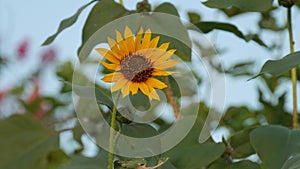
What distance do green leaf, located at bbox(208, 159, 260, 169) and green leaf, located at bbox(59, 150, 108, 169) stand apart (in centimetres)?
10

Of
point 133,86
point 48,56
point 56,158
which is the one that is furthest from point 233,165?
point 48,56

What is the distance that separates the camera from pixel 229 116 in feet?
2.89

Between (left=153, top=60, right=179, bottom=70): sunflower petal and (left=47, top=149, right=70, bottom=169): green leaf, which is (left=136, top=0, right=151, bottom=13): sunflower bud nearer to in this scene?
(left=153, top=60, right=179, bottom=70): sunflower petal

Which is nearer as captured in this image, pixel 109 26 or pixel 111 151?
pixel 111 151

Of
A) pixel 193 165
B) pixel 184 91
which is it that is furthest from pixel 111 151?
pixel 184 91

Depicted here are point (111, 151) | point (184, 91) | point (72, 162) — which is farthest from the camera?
point (184, 91)

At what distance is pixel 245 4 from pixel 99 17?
14 centimetres

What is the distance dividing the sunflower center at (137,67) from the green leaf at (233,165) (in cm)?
13

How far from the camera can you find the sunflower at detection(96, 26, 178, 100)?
0.45 m

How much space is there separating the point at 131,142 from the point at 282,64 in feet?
0.45

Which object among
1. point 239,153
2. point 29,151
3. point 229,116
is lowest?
point 229,116

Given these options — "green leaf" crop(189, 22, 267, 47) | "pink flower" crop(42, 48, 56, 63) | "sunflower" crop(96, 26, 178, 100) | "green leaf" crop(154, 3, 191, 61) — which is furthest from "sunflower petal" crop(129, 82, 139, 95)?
"pink flower" crop(42, 48, 56, 63)

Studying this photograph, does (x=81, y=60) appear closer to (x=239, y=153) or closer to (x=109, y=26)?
(x=109, y=26)

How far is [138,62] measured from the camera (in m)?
0.45
